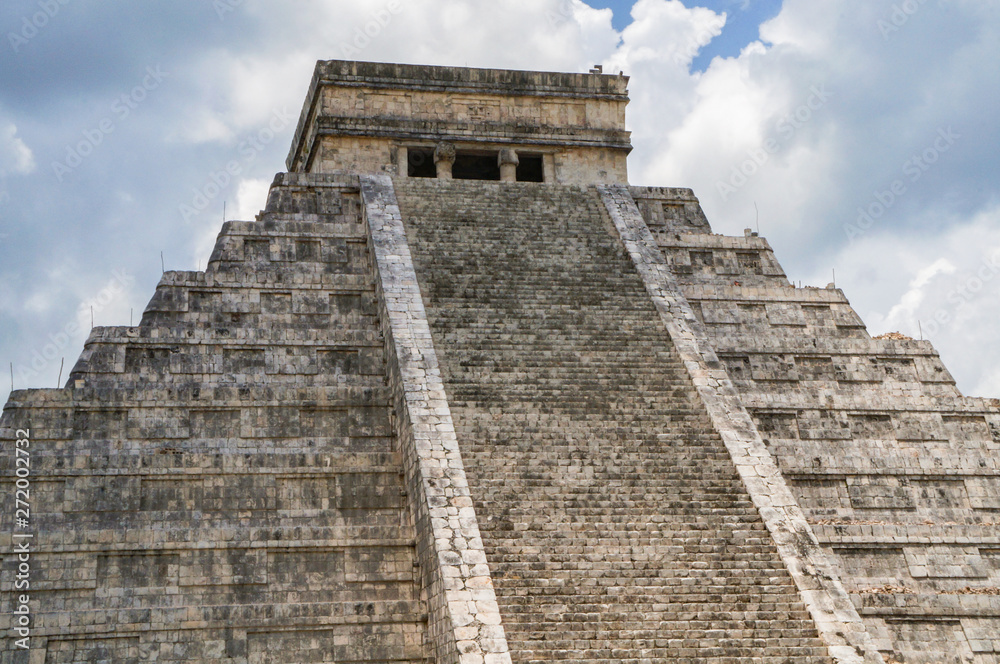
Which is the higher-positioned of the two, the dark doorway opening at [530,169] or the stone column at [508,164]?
the dark doorway opening at [530,169]

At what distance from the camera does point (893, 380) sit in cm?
1827

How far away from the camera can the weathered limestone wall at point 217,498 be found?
13.6 m

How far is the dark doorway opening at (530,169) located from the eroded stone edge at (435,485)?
5.15 m

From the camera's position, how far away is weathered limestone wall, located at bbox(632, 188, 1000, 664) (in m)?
15.3

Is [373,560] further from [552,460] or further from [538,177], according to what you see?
[538,177]

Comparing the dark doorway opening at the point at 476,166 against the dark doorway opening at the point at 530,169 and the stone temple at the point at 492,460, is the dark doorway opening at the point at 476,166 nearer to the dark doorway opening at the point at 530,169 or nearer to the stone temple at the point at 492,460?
the dark doorway opening at the point at 530,169

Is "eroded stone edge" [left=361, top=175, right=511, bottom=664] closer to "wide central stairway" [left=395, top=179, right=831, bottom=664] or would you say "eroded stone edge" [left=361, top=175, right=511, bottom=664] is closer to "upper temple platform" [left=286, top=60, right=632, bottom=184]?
"wide central stairway" [left=395, top=179, right=831, bottom=664]

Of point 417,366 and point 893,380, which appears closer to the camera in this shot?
point 417,366

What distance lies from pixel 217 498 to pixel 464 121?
985 cm

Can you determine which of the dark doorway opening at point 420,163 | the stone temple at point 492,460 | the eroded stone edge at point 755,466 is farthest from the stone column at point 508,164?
the eroded stone edge at point 755,466

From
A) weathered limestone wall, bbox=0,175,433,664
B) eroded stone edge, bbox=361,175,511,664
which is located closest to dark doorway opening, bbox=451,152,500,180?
eroded stone edge, bbox=361,175,511,664

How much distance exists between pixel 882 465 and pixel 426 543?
22.2ft

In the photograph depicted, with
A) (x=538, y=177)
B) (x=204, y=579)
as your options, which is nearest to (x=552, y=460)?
(x=204, y=579)

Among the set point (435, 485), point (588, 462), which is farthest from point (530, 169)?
point (435, 485)
